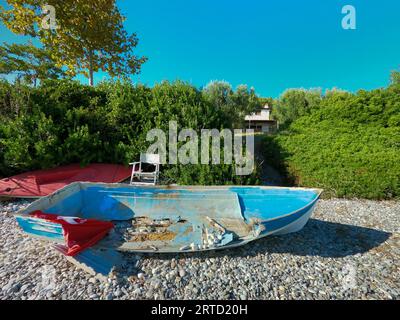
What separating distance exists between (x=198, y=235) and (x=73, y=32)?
11485 mm

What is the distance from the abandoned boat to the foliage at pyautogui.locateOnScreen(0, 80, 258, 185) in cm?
163

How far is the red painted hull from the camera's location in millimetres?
4668

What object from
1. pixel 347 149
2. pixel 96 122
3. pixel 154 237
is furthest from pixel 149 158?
pixel 347 149

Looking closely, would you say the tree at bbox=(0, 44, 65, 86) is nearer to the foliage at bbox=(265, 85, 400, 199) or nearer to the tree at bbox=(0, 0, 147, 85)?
the tree at bbox=(0, 0, 147, 85)

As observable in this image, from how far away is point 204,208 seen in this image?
375 centimetres

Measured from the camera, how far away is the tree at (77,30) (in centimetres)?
894

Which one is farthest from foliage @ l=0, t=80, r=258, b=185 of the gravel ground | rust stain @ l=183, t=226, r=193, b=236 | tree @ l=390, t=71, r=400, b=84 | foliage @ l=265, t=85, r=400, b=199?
tree @ l=390, t=71, r=400, b=84

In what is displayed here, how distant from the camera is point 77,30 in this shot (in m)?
9.27

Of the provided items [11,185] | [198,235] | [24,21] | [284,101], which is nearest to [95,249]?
[198,235]

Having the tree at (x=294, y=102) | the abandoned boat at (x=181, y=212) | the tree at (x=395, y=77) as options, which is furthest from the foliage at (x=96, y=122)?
the tree at (x=395, y=77)

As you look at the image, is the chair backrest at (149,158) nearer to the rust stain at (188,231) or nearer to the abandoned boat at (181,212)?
the abandoned boat at (181,212)
